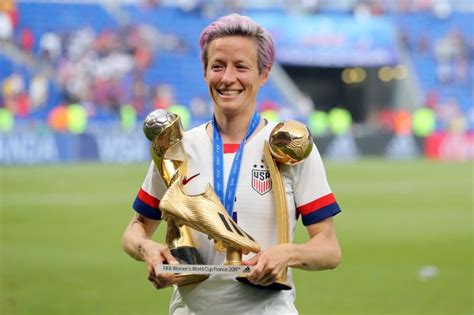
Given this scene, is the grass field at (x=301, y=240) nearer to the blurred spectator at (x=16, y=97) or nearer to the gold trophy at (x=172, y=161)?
the gold trophy at (x=172, y=161)

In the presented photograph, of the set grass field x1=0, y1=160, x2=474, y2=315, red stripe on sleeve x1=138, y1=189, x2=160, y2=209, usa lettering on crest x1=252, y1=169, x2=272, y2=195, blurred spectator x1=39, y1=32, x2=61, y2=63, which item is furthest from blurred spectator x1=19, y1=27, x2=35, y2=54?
usa lettering on crest x1=252, y1=169, x2=272, y2=195

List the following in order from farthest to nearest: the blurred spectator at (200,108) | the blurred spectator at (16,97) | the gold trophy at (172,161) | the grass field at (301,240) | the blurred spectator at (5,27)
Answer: the blurred spectator at (200,108) → the blurred spectator at (5,27) → the blurred spectator at (16,97) → the grass field at (301,240) → the gold trophy at (172,161)

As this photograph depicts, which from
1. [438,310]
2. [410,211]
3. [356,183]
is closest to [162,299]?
[438,310]

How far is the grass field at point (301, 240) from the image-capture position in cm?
804

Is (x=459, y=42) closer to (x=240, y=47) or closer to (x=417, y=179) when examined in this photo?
(x=417, y=179)

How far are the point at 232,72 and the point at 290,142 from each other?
0.26 m

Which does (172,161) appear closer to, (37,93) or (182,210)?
(182,210)

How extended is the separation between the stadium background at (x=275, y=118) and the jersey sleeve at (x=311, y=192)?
4.98m

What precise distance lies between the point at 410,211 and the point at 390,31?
20.8 metres

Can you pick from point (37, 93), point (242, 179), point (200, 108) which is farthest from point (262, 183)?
point (200, 108)

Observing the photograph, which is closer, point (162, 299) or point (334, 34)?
point (162, 299)

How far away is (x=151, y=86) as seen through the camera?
100.0 ft

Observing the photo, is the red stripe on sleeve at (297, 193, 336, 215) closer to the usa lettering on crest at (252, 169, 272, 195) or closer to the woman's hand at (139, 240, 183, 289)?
the usa lettering on crest at (252, 169, 272, 195)

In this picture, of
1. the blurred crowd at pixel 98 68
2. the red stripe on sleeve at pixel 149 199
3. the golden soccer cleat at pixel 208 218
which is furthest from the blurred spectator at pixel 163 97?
the golden soccer cleat at pixel 208 218
